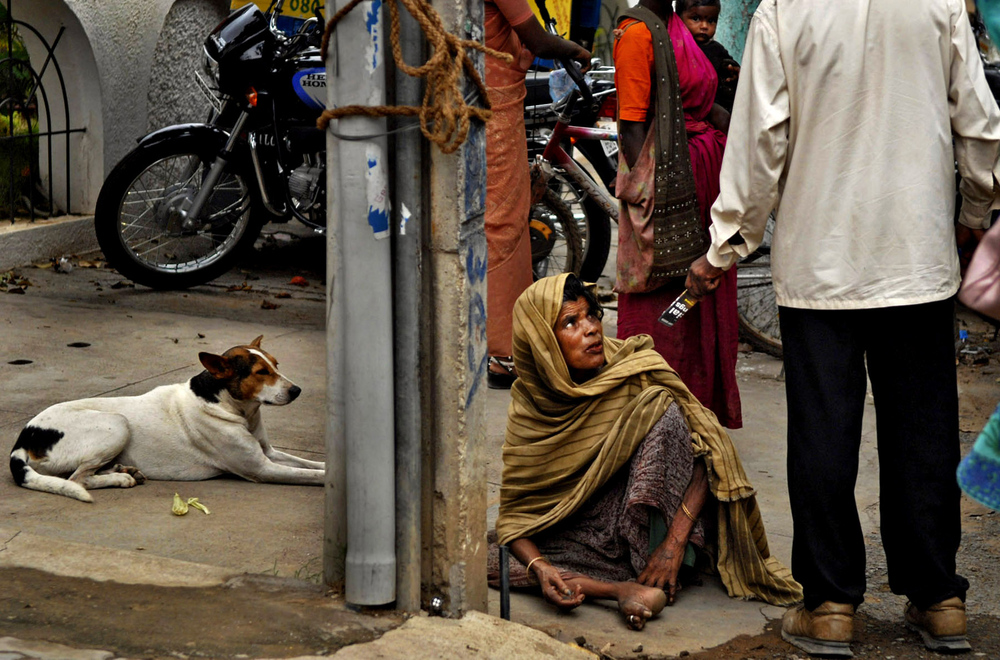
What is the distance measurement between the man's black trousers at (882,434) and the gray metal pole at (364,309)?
1054 mm

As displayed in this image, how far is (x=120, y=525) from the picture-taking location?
354 cm

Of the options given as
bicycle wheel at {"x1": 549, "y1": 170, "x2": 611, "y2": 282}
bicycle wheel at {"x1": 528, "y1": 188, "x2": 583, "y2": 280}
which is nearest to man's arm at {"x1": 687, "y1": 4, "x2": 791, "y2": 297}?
bicycle wheel at {"x1": 528, "y1": 188, "x2": 583, "y2": 280}

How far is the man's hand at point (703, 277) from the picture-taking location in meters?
3.16

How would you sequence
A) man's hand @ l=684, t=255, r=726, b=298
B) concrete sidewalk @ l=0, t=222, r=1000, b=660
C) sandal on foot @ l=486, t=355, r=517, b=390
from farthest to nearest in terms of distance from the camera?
sandal on foot @ l=486, t=355, r=517, b=390, man's hand @ l=684, t=255, r=726, b=298, concrete sidewalk @ l=0, t=222, r=1000, b=660

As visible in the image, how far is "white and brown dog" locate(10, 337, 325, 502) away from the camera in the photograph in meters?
3.89

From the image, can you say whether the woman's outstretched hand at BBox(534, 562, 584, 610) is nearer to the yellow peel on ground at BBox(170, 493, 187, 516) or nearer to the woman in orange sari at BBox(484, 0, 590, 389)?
the yellow peel on ground at BBox(170, 493, 187, 516)

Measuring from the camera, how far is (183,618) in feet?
8.70

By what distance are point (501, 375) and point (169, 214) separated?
2242 mm

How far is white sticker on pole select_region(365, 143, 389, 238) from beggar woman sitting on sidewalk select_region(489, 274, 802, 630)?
889 millimetres

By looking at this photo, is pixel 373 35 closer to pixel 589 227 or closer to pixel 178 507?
pixel 178 507

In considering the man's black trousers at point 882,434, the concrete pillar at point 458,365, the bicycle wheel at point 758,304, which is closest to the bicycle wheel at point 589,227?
the bicycle wheel at point 758,304

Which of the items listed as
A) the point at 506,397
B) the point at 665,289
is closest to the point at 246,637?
the point at 665,289

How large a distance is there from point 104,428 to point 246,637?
1.56 m

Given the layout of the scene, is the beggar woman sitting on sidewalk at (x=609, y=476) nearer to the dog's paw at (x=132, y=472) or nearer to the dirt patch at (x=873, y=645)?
the dirt patch at (x=873, y=645)
